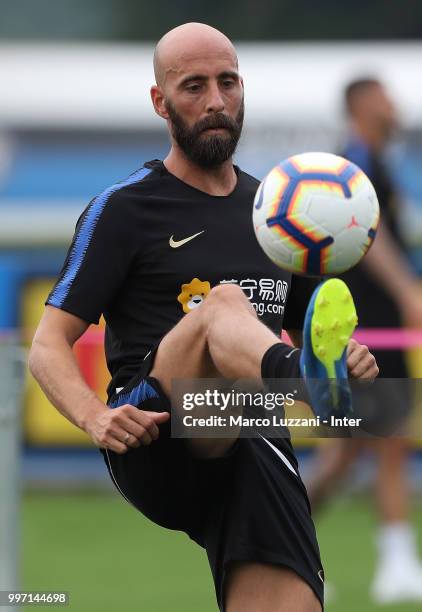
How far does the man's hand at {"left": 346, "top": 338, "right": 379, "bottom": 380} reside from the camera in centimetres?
411

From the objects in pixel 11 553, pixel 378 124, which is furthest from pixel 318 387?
pixel 378 124

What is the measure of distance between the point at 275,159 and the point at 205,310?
691cm

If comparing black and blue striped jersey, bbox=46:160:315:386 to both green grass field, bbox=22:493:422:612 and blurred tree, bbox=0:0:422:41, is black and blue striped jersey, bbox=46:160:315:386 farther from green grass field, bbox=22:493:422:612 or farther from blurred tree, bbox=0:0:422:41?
blurred tree, bbox=0:0:422:41

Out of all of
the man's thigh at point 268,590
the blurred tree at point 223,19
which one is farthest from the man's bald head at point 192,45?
the blurred tree at point 223,19

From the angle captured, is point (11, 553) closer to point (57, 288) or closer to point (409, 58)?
point (57, 288)

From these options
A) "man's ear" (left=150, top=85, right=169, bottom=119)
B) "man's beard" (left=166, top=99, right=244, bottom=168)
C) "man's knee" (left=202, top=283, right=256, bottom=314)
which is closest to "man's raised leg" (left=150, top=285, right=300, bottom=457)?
"man's knee" (left=202, top=283, right=256, bottom=314)

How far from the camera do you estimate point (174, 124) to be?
15.1 feet

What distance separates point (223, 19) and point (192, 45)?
8.19m

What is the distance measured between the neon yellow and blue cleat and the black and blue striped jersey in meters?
0.56

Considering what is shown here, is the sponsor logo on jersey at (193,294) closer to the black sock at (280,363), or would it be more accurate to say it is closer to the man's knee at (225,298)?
the man's knee at (225,298)

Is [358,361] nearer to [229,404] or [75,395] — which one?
[229,404]

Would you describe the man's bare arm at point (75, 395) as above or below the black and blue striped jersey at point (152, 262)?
below

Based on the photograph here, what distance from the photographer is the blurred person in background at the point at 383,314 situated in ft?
23.9

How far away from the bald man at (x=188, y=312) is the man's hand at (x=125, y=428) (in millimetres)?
92
